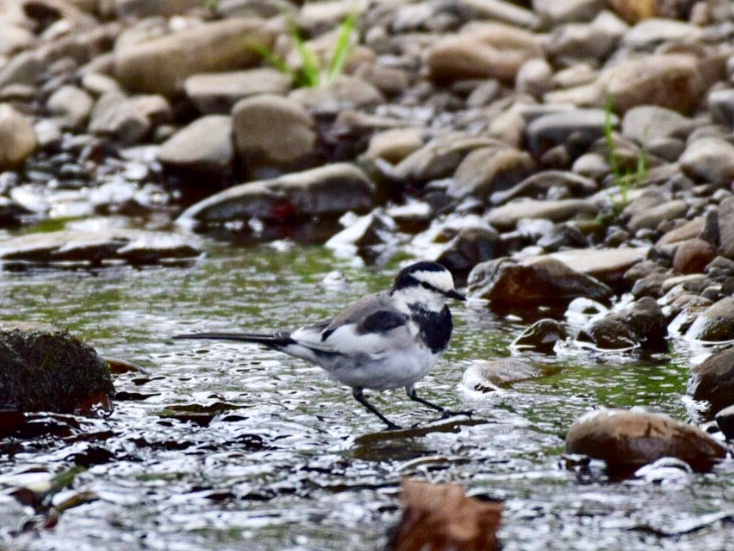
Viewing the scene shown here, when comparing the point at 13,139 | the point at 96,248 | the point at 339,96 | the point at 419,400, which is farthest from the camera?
the point at 339,96

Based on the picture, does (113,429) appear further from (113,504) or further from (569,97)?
(569,97)

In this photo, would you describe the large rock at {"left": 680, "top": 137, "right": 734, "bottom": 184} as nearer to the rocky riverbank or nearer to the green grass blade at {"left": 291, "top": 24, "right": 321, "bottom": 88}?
the rocky riverbank

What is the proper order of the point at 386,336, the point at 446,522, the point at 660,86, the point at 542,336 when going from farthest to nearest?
the point at 660,86 → the point at 542,336 → the point at 386,336 → the point at 446,522

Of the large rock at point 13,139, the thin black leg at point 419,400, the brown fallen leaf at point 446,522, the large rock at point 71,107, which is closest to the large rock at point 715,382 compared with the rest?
the thin black leg at point 419,400

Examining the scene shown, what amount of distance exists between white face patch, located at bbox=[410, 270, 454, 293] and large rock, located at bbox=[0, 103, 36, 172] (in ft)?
26.4

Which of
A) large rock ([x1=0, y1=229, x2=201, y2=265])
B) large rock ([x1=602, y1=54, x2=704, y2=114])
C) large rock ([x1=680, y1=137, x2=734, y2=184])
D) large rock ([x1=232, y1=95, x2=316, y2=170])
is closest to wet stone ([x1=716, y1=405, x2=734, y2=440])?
large rock ([x1=680, y1=137, x2=734, y2=184])

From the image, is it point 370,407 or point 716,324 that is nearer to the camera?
point 370,407

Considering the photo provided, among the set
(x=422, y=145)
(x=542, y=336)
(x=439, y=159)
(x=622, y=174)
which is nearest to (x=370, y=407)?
(x=542, y=336)

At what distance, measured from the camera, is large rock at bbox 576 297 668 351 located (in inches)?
258

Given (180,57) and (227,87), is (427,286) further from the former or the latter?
(180,57)

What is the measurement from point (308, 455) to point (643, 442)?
52.1 inches

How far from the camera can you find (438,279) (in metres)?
5.18

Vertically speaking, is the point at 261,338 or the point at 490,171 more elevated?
the point at 261,338

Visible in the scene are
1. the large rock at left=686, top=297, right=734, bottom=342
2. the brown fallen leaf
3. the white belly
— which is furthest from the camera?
the large rock at left=686, top=297, right=734, bottom=342
